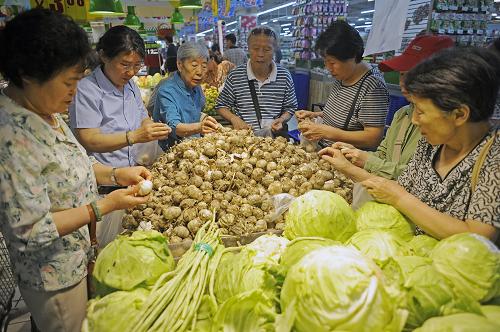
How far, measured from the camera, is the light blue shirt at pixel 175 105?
3.41 m

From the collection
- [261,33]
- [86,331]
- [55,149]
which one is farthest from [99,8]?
[86,331]

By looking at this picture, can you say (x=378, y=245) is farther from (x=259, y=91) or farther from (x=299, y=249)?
(x=259, y=91)

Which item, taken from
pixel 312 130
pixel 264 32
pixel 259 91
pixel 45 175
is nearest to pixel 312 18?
pixel 264 32

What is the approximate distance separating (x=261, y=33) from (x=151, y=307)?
10.4 ft

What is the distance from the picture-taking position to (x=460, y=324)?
0.88 m

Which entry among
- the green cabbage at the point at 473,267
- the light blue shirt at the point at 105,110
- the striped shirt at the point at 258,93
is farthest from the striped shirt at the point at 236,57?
the green cabbage at the point at 473,267

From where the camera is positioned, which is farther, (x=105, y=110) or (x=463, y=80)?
(x=105, y=110)

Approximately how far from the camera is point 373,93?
3.02m

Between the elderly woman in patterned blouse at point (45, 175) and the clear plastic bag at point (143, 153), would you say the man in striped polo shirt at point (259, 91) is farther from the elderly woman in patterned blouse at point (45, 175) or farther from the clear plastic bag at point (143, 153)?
the elderly woman in patterned blouse at point (45, 175)

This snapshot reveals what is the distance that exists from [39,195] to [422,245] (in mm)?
1480

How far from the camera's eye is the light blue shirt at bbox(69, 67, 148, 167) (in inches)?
106

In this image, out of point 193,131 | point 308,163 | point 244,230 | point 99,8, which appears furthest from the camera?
point 99,8

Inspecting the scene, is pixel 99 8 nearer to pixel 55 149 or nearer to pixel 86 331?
pixel 55 149

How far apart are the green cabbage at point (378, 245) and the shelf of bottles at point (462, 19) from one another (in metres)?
4.51
